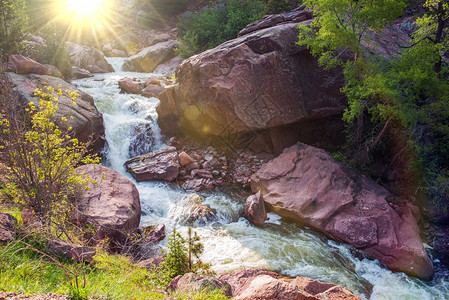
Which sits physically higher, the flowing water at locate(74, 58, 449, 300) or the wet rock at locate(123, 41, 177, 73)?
the wet rock at locate(123, 41, 177, 73)

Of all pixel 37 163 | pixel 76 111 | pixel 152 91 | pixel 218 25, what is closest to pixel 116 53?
pixel 218 25

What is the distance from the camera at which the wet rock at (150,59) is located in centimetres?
2334

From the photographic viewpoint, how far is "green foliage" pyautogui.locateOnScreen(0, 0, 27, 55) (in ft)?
44.0

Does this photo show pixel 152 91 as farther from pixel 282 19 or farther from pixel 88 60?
pixel 88 60

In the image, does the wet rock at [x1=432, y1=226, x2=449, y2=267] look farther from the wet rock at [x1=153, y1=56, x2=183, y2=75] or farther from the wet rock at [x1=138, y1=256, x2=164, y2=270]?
the wet rock at [x1=153, y1=56, x2=183, y2=75]

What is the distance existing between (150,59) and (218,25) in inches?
244

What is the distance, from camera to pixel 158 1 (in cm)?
3142

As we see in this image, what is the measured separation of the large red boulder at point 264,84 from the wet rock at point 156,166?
2498 mm

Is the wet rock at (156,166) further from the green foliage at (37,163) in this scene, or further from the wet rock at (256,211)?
the green foliage at (37,163)

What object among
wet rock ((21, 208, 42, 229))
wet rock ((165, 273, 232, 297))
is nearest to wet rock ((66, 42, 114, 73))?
wet rock ((21, 208, 42, 229))

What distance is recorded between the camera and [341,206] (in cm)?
891

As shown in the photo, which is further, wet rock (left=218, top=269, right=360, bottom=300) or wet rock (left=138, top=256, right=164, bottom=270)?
wet rock (left=138, top=256, right=164, bottom=270)

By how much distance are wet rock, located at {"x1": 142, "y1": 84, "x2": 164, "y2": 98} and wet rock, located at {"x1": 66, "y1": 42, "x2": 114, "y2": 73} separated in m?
7.05

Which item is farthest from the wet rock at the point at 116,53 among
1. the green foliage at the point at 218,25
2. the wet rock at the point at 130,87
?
the wet rock at the point at 130,87
